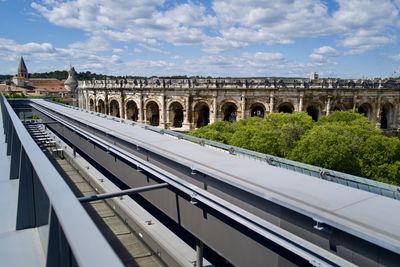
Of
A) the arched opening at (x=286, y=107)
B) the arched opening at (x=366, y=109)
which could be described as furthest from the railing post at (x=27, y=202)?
the arched opening at (x=366, y=109)

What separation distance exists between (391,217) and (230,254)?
2681mm

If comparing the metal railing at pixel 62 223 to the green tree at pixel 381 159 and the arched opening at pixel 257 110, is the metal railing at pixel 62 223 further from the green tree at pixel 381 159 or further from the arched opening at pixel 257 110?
the arched opening at pixel 257 110

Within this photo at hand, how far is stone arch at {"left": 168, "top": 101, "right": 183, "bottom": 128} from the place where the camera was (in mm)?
42328

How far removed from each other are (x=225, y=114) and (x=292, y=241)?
37.9 metres

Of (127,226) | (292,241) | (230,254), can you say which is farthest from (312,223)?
(127,226)

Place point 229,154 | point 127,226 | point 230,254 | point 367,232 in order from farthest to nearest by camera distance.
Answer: point 127,226 → point 229,154 → point 230,254 → point 367,232

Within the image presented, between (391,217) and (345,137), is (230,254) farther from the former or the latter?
(345,137)

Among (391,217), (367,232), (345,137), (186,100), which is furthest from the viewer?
(186,100)

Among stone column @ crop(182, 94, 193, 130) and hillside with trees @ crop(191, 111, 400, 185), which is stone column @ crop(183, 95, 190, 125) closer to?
stone column @ crop(182, 94, 193, 130)

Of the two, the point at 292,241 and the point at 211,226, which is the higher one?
the point at 292,241

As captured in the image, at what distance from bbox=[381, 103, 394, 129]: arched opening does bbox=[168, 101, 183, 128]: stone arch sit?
2704 cm

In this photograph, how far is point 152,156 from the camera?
8.27m

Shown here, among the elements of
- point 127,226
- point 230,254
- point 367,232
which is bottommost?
point 127,226

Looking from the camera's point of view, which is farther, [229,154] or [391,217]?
[229,154]
